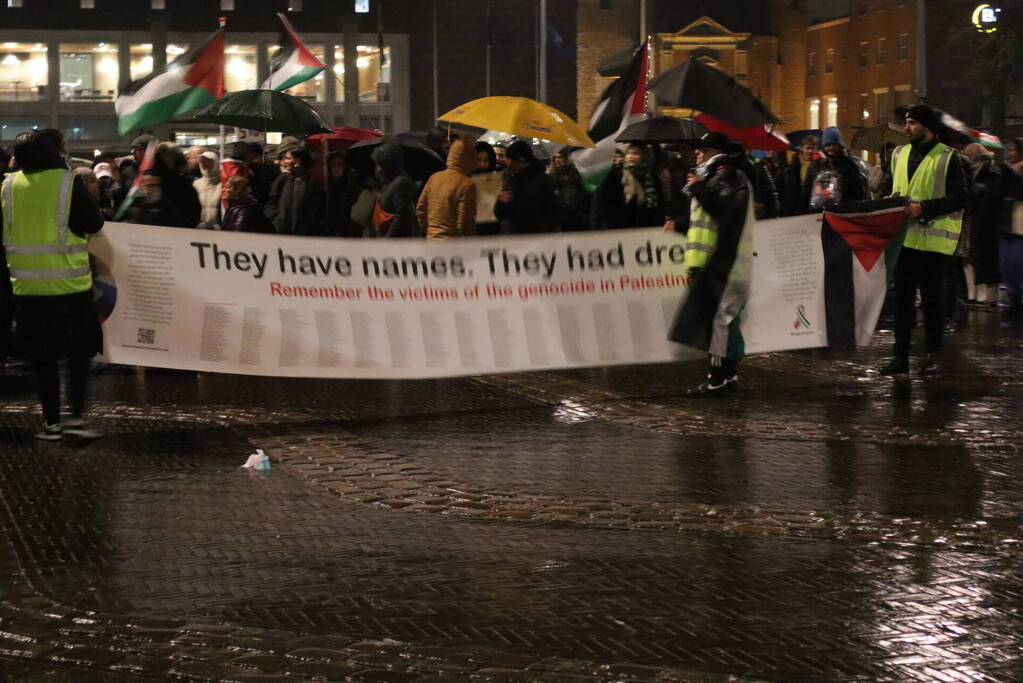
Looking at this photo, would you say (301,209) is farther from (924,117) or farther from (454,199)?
(924,117)

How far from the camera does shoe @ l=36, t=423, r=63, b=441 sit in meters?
10.1

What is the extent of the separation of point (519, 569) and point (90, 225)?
14.7 feet

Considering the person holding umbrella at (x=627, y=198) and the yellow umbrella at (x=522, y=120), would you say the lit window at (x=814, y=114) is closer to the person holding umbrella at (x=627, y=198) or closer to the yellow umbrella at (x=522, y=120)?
the yellow umbrella at (x=522, y=120)

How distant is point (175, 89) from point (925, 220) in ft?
21.5

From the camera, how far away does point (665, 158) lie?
16.8m

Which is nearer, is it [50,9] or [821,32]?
[50,9]

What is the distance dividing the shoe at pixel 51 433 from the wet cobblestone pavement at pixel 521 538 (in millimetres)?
205

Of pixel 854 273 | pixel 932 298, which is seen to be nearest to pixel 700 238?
pixel 854 273

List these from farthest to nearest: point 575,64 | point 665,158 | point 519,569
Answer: point 575,64 < point 665,158 < point 519,569

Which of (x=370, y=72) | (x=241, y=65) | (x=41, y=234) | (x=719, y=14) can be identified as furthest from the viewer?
(x=719, y=14)

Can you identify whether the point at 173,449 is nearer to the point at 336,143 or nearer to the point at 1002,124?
the point at 336,143

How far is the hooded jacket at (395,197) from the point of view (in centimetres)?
1455

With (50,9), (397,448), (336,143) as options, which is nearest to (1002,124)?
(50,9)

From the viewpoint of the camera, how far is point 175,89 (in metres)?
14.2
